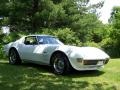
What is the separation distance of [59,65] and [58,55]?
352mm

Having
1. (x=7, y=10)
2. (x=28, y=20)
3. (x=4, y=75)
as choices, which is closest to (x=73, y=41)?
(x=28, y=20)

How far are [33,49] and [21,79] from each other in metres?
2.42

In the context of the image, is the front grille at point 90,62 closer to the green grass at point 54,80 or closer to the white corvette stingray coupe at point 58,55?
the white corvette stingray coupe at point 58,55

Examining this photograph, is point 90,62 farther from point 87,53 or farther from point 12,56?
point 12,56

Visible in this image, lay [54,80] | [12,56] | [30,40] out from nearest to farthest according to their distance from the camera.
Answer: [54,80] < [30,40] < [12,56]

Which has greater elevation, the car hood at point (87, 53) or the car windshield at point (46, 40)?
the car windshield at point (46, 40)

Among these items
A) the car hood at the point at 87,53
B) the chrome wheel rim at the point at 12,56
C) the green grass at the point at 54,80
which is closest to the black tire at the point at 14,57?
the chrome wheel rim at the point at 12,56

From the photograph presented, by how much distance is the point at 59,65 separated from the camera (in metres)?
11.1

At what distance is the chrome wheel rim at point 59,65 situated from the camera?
11.0 metres

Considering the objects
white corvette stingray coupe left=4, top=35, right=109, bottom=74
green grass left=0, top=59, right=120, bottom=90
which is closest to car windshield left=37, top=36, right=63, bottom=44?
white corvette stingray coupe left=4, top=35, right=109, bottom=74

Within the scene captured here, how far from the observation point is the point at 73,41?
24.3m

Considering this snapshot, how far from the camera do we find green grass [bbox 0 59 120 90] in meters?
9.15

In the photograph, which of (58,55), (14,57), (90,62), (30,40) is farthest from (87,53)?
(14,57)

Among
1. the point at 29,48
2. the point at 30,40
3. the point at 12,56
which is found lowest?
the point at 12,56
